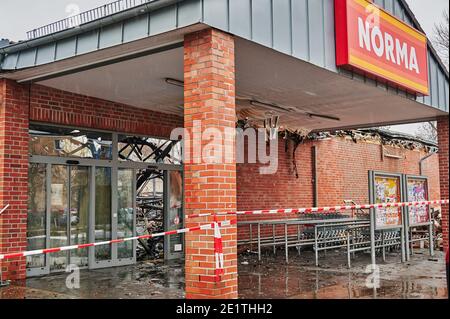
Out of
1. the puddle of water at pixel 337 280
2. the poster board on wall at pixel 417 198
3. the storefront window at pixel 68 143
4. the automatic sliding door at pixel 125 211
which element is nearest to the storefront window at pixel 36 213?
the storefront window at pixel 68 143

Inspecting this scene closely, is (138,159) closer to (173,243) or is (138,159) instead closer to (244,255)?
(173,243)

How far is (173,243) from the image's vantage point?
11.7 meters

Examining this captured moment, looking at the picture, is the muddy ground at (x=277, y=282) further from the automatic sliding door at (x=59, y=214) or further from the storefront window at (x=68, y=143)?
the storefront window at (x=68, y=143)

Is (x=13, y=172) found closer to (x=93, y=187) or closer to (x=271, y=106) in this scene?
(x=93, y=187)

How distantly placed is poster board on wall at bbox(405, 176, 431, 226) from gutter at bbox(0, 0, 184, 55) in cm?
716

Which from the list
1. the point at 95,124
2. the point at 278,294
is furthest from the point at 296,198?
the point at 278,294

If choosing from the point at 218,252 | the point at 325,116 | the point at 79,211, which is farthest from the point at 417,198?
the point at 79,211

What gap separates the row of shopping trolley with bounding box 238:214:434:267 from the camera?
11141 millimetres

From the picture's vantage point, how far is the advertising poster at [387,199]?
400 inches

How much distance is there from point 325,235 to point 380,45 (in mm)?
4944

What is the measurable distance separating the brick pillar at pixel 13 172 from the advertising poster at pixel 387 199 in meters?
6.50

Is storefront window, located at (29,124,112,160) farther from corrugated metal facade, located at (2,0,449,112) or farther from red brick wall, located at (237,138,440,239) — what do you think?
red brick wall, located at (237,138,440,239)

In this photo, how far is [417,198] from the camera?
38.1 feet
